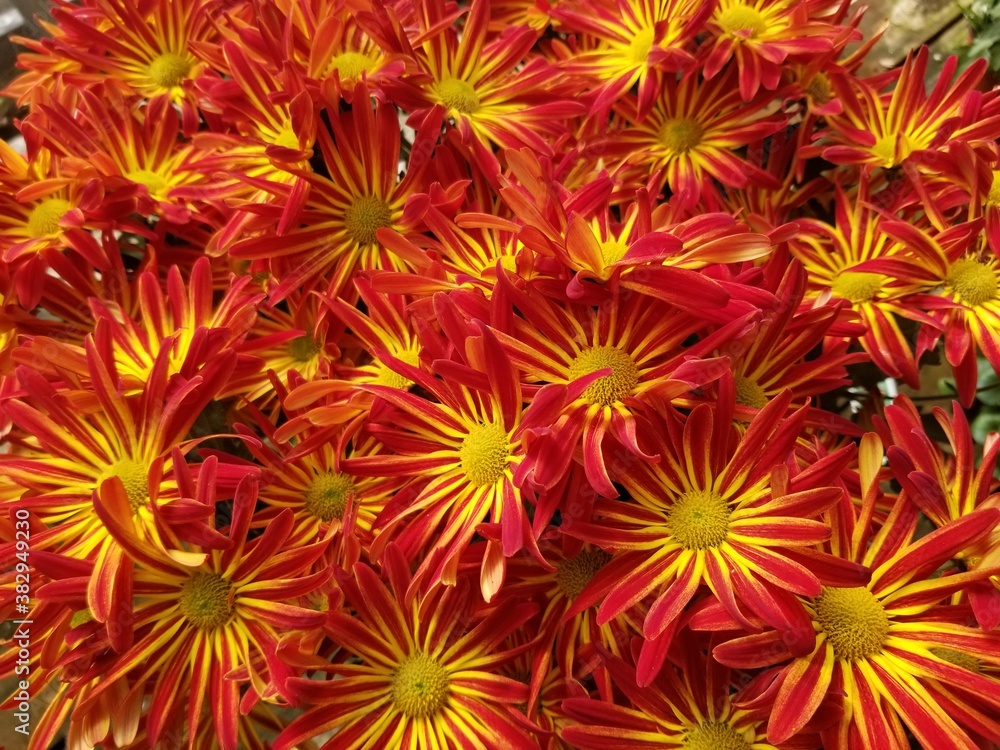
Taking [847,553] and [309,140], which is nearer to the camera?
[847,553]

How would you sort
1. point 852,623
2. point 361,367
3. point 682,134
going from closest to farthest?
1. point 852,623
2. point 361,367
3. point 682,134

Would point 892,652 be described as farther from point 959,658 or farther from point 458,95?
point 458,95

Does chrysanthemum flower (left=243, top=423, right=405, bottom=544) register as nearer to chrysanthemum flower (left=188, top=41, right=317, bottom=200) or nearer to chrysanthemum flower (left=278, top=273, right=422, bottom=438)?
chrysanthemum flower (left=278, top=273, right=422, bottom=438)

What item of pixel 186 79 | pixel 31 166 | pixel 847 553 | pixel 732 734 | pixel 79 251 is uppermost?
pixel 186 79

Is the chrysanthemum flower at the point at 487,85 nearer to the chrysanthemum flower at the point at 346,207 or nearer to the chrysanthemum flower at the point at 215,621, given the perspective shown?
the chrysanthemum flower at the point at 346,207

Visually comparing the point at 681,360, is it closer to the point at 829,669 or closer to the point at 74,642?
the point at 829,669

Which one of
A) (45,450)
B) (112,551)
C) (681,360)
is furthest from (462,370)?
(45,450)

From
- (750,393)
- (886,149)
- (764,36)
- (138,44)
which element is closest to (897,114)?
(886,149)
